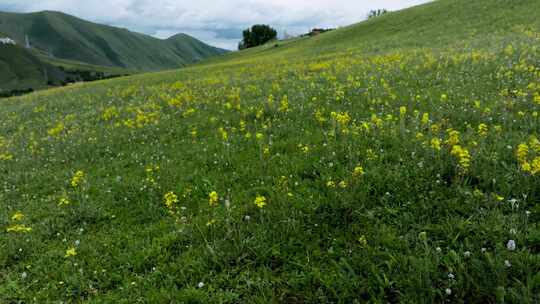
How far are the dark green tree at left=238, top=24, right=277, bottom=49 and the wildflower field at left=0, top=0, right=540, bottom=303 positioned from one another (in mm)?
115359

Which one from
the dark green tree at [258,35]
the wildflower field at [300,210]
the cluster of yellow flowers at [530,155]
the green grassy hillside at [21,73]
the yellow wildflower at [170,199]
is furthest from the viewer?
the green grassy hillside at [21,73]

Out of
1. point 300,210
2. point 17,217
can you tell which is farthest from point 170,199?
point 17,217

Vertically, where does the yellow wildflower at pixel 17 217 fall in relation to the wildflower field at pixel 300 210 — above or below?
above

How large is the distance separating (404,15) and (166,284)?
52.1m

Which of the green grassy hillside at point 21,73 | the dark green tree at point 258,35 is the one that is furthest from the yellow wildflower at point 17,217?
the green grassy hillside at point 21,73

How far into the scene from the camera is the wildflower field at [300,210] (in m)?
3.95

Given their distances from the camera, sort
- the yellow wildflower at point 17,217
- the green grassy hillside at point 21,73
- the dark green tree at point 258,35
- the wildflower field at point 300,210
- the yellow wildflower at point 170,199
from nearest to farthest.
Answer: the wildflower field at point 300,210 → the yellow wildflower at point 170,199 → the yellow wildflower at point 17,217 → the dark green tree at point 258,35 → the green grassy hillside at point 21,73

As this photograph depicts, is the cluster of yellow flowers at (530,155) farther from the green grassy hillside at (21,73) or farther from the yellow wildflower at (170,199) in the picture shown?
the green grassy hillside at (21,73)

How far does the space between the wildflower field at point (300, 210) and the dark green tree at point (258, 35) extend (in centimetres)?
11536

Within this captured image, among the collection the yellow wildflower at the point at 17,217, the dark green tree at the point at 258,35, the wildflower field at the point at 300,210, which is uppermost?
the dark green tree at the point at 258,35

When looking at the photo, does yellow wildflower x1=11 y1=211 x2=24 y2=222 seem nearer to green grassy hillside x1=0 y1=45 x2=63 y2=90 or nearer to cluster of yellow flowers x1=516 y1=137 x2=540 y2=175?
cluster of yellow flowers x1=516 y1=137 x2=540 y2=175

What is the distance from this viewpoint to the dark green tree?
119188 millimetres

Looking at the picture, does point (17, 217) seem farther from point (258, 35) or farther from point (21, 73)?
point (21, 73)

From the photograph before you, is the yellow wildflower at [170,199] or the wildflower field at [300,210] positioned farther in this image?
the yellow wildflower at [170,199]
